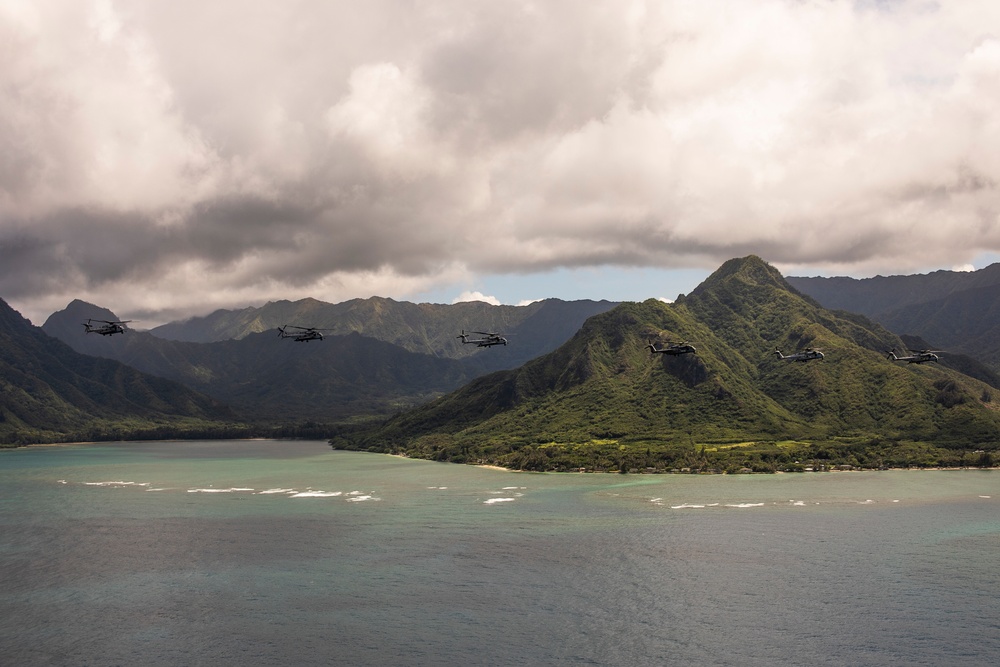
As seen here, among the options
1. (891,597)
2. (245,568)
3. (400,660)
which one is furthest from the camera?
(245,568)

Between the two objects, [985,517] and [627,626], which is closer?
[627,626]

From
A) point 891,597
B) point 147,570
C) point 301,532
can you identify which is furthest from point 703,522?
point 147,570

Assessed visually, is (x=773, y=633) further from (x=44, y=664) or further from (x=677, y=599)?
(x=44, y=664)

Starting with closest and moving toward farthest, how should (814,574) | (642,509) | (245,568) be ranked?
(814,574)
(245,568)
(642,509)

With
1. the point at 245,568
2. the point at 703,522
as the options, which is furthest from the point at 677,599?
the point at 245,568

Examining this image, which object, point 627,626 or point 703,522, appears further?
point 703,522

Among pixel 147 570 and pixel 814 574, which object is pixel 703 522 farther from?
pixel 147 570
